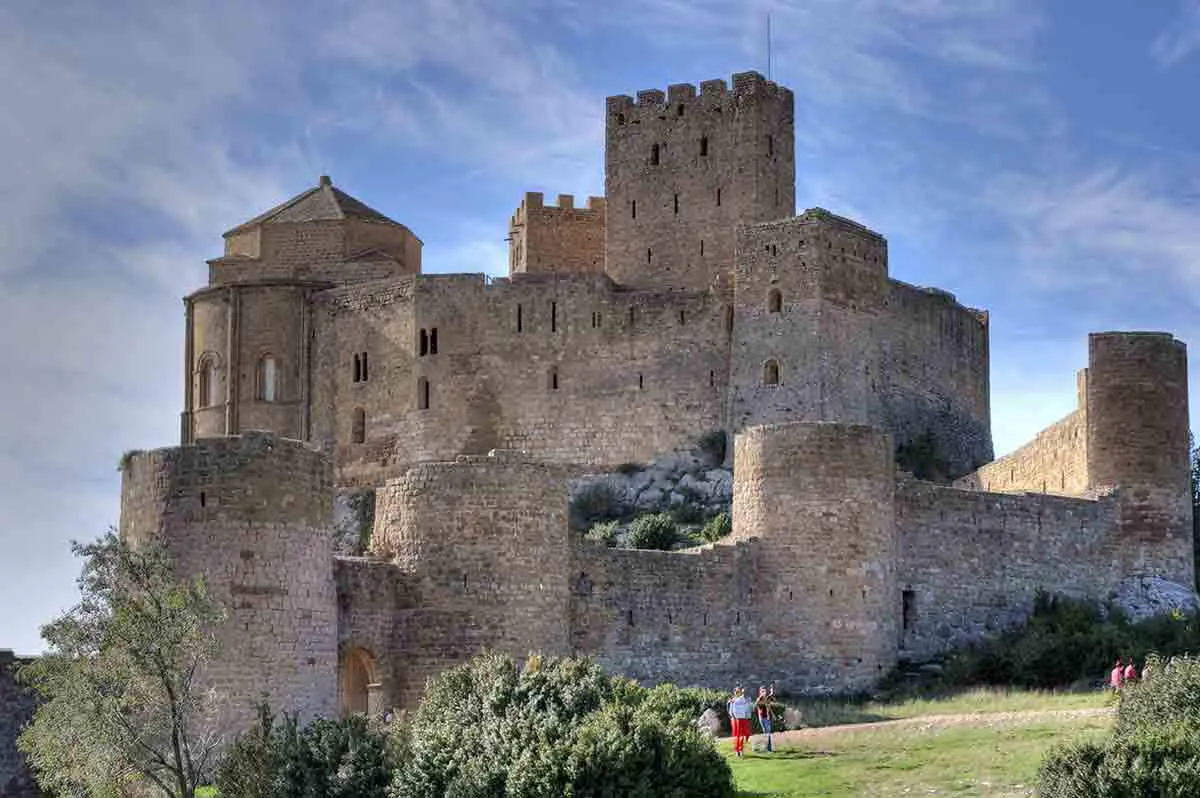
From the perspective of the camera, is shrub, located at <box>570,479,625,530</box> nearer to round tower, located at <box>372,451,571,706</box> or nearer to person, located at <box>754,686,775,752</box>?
round tower, located at <box>372,451,571,706</box>

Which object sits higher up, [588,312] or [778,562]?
[588,312]

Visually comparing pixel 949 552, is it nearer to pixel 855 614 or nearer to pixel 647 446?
pixel 855 614

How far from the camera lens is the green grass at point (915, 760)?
106 ft

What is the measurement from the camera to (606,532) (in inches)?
2222

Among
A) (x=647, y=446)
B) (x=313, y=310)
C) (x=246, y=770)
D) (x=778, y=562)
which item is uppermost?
(x=313, y=310)

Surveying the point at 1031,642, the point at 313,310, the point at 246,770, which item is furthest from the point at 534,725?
the point at 313,310

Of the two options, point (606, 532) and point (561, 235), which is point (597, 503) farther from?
point (561, 235)

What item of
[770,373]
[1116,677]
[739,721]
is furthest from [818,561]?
[770,373]

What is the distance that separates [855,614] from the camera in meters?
44.2

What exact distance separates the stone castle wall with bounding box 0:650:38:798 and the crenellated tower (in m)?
30.8

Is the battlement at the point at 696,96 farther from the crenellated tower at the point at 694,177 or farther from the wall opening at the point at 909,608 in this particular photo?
the wall opening at the point at 909,608

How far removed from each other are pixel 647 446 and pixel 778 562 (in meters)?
17.3

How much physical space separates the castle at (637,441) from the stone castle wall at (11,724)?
3.59 metres

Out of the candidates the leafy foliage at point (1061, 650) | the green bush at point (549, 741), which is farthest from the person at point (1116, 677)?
the green bush at point (549, 741)
